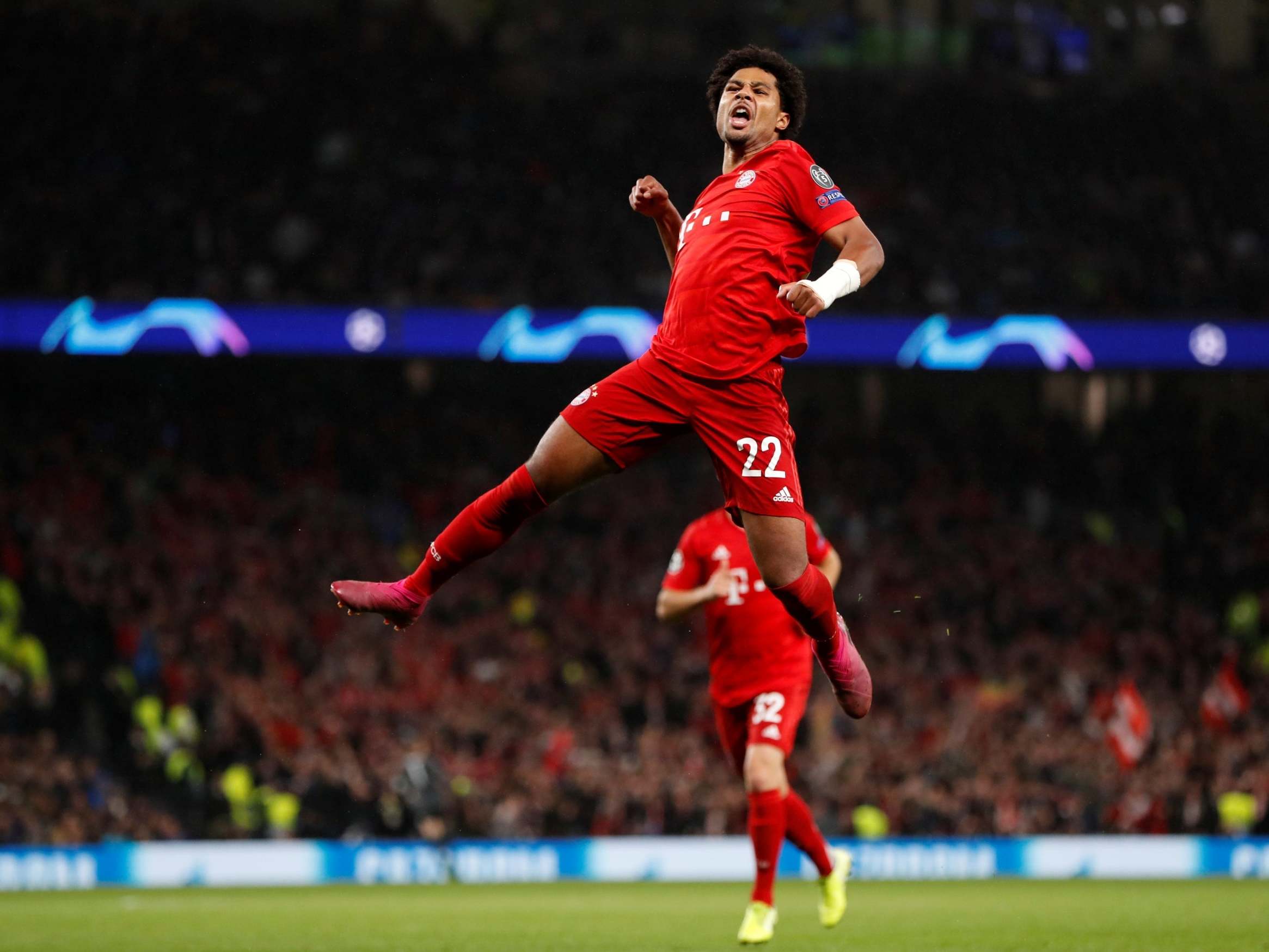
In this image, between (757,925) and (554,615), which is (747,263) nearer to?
(757,925)

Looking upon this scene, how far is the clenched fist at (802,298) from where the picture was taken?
5656mm

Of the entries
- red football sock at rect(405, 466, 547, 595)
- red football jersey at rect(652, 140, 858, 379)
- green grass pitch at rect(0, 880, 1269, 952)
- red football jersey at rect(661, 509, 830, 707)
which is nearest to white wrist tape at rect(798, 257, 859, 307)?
red football jersey at rect(652, 140, 858, 379)

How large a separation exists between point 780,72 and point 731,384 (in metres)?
1.31

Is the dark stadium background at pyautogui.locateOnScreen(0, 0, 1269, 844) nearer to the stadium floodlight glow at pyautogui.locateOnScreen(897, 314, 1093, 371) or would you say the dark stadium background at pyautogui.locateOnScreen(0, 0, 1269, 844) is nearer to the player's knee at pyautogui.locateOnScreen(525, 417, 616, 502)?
the stadium floodlight glow at pyautogui.locateOnScreen(897, 314, 1093, 371)

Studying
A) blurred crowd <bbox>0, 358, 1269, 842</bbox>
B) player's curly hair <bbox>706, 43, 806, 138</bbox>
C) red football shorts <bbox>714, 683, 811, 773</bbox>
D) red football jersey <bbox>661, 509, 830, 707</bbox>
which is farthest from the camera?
blurred crowd <bbox>0, 358, 1269, 842</bbox>

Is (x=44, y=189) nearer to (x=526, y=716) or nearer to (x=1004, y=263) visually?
(x=526, y=716)

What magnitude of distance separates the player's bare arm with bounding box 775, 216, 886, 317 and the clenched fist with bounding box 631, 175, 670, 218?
70 cm

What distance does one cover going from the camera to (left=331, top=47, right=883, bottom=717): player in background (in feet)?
20.3

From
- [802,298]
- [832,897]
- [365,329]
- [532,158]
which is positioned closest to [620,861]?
[365,329]

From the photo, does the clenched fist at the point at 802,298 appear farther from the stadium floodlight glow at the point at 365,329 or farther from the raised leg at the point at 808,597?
the stadium floodlight glow at the point at 365,329

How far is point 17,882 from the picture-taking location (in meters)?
15.9

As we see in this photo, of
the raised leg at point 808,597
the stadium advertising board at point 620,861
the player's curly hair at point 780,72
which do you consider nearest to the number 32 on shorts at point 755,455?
the raised leg at point 808,597

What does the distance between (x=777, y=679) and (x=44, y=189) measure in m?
14.8

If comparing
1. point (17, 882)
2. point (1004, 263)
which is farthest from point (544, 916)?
point (1004, 263)
